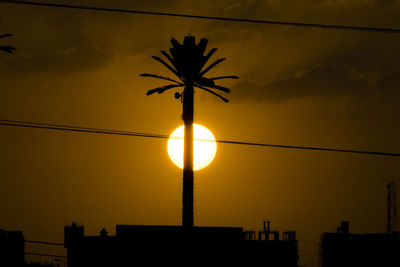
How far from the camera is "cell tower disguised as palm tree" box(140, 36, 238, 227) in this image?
44.6m

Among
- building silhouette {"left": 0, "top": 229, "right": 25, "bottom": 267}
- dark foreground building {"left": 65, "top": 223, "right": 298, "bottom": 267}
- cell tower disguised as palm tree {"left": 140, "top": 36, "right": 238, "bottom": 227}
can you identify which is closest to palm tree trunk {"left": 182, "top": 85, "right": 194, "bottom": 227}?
cell tower disguised as palm tree {"left": 140, "top": 36, "right": 238, "bottom": 227}

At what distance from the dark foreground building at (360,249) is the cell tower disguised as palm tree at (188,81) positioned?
3993cm

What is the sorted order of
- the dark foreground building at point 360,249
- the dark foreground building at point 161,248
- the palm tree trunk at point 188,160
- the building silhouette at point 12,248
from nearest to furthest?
the palm tree trunk at point 188,160 → the dark foreground building at point 161,248 → the dark foreground building at point 360,249 → the building silhouette at point 12,248

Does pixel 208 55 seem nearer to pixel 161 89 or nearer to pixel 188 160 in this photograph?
pixel 161 89

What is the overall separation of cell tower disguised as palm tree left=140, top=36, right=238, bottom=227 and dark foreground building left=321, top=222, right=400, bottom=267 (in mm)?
39929

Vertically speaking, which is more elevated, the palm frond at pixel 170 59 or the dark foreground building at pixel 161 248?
the palm frond at pixel 170 59

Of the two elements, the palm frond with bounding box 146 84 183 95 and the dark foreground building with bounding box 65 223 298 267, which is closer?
the palm frond with bounding box 146 84 183 95

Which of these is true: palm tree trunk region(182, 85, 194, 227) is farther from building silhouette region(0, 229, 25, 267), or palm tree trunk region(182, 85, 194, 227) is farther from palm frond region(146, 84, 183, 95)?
building silhouette region(0, 229, 25, 267)

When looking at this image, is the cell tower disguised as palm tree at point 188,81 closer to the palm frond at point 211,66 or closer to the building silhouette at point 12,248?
the palm frond at point 211,66

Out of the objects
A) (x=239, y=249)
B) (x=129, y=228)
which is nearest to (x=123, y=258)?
(x=129, y=228)

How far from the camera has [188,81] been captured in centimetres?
4538

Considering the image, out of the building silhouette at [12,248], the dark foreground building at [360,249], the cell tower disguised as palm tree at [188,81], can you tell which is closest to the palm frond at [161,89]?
the cell tower disguised as palm tree at [188,81]

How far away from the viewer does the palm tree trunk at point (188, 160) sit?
44469 mm

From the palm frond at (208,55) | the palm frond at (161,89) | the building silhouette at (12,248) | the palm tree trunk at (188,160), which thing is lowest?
the building silhouette at (12,248)
